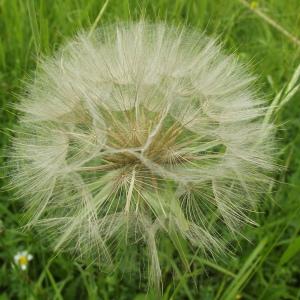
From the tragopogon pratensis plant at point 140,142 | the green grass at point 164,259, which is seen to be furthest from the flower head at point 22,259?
the tragopogon pratensis plant at point 140,142

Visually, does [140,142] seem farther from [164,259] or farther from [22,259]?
[22,259]

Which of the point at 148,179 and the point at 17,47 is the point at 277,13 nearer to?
the point at 17,47

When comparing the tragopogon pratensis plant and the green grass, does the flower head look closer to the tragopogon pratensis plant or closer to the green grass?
the green grass

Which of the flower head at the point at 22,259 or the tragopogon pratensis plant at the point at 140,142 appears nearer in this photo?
the tragopogon pratensis plant at the point at 140,142

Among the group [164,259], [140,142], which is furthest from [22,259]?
[140,142]

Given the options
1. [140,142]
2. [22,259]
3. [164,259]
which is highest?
[140,142]

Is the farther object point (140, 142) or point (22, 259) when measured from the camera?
point (22, 259)

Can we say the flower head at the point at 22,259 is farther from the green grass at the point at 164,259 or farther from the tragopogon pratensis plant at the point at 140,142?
the tragopogon pratensis plant at the point at 140,142

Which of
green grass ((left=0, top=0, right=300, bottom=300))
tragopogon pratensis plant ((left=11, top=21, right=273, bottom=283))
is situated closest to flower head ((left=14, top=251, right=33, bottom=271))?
green grass ((left=0, top=0, right=300, bottom=300))
